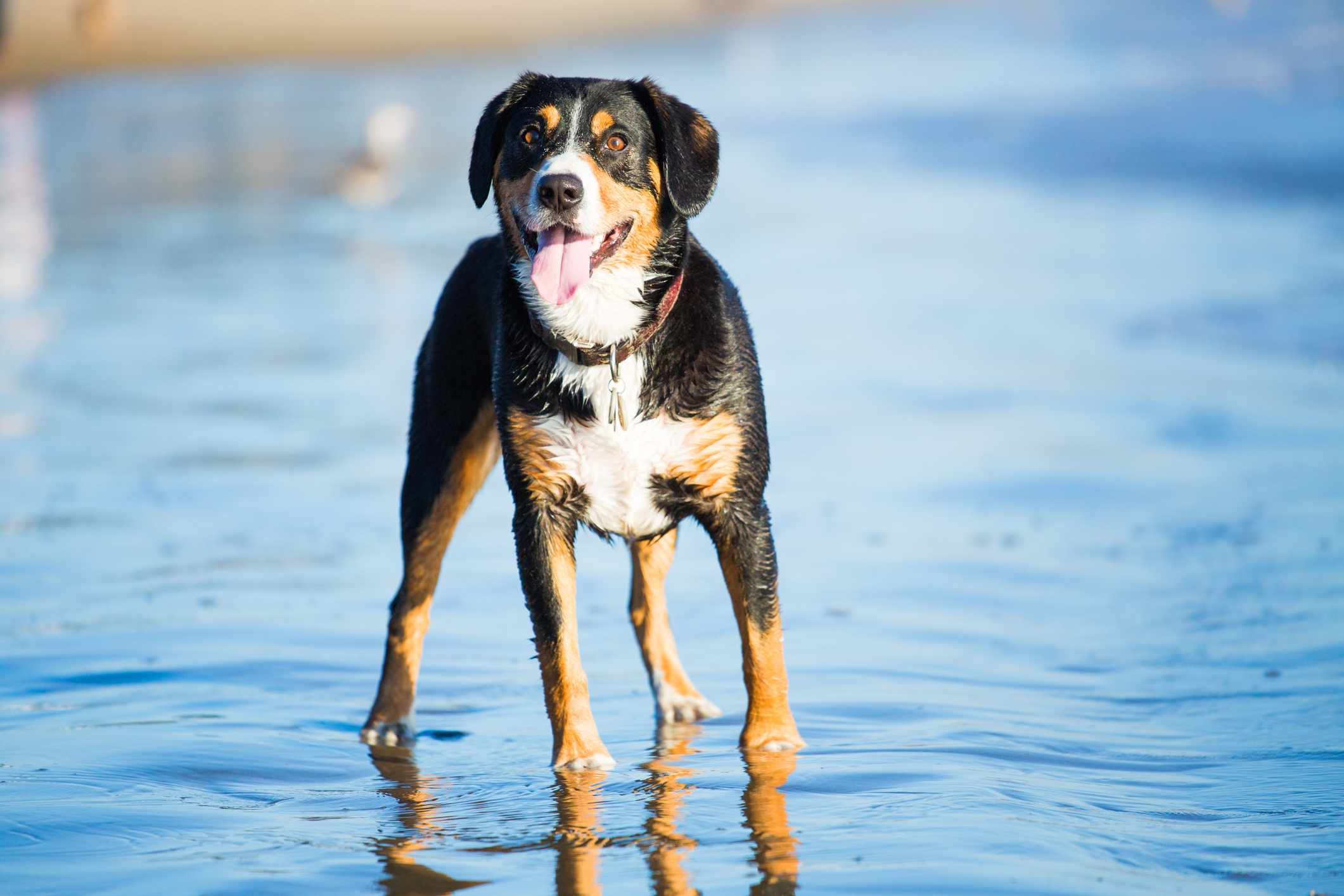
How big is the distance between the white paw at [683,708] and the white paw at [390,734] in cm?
75

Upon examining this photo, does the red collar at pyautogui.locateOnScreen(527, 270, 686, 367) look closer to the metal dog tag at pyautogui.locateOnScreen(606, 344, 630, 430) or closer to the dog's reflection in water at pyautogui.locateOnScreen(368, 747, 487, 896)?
the metal dog tag at pyautogui.locateOnScreen(606, 344, 630, 430)

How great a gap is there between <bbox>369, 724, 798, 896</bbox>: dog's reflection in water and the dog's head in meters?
1.30

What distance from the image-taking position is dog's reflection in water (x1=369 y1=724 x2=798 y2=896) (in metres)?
3.55

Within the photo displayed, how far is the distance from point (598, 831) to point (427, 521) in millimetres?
1661

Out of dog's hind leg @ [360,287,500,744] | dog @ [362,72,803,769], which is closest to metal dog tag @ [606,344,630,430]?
dog @ [362,72,803,769]

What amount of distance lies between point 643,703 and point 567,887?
1.77m

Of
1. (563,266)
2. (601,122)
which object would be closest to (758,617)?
(563,266)

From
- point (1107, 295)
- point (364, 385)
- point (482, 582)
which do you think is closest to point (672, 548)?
point (482, 582)

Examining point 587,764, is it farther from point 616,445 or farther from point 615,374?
point 615,374

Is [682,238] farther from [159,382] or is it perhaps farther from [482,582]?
[159,382]

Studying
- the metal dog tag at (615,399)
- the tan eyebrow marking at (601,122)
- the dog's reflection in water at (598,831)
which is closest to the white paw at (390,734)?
the dog's reflection in water at (598,831)

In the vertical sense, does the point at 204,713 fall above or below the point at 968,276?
below

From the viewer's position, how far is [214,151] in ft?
78.6

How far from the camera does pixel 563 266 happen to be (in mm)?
4477
